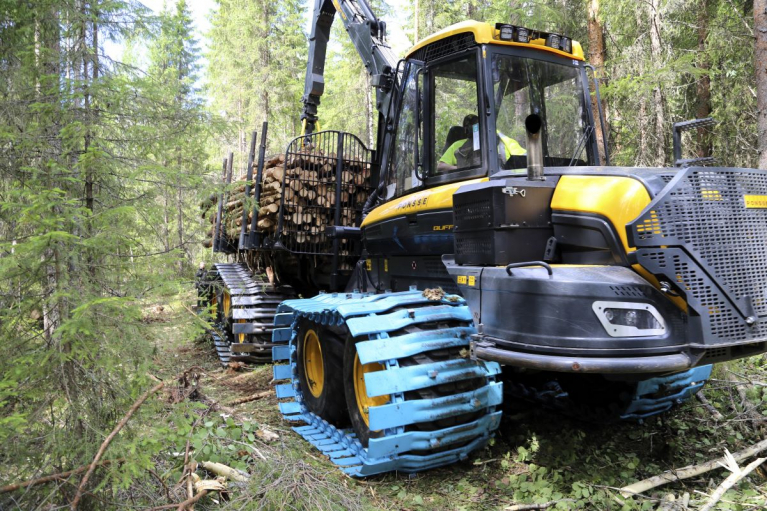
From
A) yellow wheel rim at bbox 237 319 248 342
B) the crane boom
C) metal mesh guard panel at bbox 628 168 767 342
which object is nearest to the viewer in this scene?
metal mesh guard panel at bbox 628 168 767 342

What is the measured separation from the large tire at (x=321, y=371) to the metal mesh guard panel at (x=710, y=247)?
2632mm

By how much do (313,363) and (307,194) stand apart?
2.65 metres

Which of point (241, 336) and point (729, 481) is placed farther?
point (241, 336)

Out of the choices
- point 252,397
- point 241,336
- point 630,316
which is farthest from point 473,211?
point 241,336

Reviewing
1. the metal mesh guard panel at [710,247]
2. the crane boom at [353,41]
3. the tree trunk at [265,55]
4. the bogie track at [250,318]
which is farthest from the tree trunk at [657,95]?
the tree trunk at [265,55]

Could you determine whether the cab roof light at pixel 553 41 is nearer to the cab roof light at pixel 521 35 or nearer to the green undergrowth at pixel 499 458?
the cab roof light at pixel 521 35

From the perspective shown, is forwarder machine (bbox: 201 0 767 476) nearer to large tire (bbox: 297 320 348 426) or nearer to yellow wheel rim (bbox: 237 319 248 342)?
large tire (bbox: 297 320 348 426)

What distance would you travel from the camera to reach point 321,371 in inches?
211

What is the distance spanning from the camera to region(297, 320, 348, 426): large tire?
4.77 meters

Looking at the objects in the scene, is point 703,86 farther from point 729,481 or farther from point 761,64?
point 729,481

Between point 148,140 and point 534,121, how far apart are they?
247cm

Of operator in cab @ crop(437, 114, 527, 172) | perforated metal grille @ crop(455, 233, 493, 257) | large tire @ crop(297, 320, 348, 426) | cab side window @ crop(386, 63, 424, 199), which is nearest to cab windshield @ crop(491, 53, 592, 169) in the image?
operator in cab @ crop(437, 114, 527, 172)

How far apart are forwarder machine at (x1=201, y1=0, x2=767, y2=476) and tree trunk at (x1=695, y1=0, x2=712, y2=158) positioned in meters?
7.81

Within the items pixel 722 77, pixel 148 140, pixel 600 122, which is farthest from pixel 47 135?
Answer: pixel 722 77
